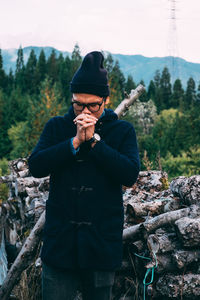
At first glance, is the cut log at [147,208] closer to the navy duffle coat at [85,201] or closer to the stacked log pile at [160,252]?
the stacked log pile at [160,252]

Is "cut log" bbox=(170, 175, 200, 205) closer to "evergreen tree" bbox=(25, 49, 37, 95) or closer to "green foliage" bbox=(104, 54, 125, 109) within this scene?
"green foliage" bbox=(104, 54, 125, 109)

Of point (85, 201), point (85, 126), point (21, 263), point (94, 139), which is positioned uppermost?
point (85, 126)

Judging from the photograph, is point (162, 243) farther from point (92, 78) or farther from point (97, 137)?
point (92, 78)

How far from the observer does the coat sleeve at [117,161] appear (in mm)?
2406

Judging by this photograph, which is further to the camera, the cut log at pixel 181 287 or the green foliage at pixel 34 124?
the green foliage at pixel 34 124

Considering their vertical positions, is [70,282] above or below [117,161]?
below

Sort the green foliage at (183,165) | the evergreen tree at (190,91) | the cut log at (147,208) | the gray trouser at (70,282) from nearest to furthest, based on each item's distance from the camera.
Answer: the gray trouser at (70,282)
the cut log at (147,208)
the green foliage at (183,165)
the evergreen tree at (190,91)

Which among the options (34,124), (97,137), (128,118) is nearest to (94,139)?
(97,137)

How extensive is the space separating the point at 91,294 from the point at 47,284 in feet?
1.03

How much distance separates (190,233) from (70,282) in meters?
1.34

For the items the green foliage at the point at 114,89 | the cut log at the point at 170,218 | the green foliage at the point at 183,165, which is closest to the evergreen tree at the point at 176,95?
the green foliage at the point at 114,89

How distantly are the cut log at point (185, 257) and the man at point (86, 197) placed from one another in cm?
102

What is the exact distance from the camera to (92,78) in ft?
8.27

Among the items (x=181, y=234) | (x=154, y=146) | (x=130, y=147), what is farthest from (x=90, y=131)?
(x=154, y=146)
